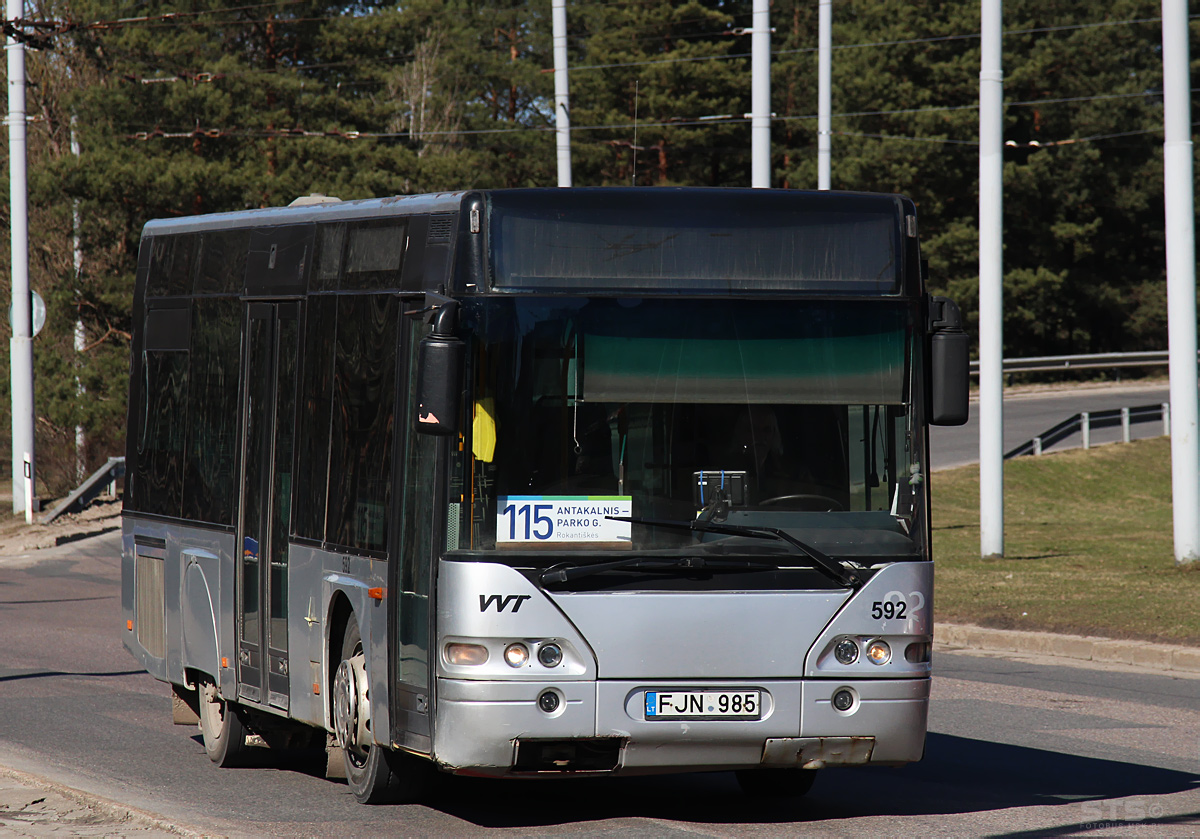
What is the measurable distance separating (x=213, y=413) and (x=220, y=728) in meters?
1.80

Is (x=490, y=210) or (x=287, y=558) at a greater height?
(x=490, y=210)

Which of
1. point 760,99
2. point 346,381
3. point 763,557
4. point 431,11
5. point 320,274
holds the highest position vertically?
point 431,11

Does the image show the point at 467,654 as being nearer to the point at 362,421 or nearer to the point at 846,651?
the point at 362,421

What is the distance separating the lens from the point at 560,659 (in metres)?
7.15

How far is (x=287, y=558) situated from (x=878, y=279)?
11.0 feet

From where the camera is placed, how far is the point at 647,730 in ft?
23.6

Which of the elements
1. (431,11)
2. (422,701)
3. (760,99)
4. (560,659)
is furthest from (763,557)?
(431,11)

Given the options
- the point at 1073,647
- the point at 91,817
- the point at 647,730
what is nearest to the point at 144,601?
the point at 91,817

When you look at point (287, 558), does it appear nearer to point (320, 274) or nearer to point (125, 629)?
point (320, 274)

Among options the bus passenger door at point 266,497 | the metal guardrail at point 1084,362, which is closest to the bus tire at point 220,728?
the bus passenger door at point 266,497

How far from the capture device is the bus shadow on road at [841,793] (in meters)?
7.96

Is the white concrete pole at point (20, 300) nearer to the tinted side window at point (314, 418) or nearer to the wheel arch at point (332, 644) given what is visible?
the tinted side window at point (314, 418)

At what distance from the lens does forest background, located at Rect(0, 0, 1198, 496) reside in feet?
133

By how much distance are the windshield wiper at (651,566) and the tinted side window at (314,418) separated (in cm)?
175
